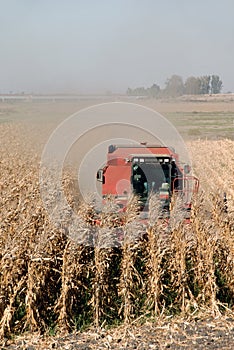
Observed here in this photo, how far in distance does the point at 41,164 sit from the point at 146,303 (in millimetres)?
7866

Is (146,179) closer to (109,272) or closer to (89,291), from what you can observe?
(109,272)

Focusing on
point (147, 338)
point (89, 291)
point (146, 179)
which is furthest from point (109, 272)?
point (146, 179)

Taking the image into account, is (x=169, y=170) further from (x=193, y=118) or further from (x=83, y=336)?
(x=193, y=118)

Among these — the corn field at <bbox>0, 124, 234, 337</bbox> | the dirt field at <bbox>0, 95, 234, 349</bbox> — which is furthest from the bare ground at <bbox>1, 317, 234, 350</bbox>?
the corn field at <bbox>0, 124, 234, 337</bbox>

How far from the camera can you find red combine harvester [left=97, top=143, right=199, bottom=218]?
27.3ft

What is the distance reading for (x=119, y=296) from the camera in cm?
618

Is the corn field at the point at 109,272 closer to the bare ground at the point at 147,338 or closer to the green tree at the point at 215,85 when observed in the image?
the bare ground at the point at 147,338

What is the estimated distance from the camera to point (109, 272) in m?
6.49

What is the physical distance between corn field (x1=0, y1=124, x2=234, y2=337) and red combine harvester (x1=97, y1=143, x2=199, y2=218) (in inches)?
41.4

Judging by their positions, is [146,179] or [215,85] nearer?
[146,179]

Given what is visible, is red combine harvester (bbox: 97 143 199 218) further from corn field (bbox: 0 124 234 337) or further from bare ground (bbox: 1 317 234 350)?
bare ground (bbox: 1 317 234 350)

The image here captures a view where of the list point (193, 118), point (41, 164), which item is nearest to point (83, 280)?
point (41, 164)

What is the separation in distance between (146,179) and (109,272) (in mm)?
2453

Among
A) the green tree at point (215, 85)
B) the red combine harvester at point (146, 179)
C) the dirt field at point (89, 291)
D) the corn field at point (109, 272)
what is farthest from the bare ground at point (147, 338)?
the green tree at point (215, 85)
